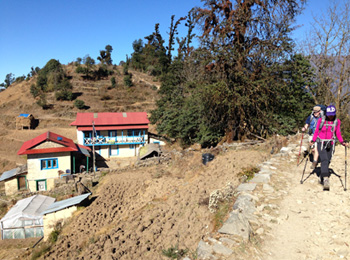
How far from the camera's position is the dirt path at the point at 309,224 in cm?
433

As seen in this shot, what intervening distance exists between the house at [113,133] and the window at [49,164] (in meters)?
6.81

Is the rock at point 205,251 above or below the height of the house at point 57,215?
above

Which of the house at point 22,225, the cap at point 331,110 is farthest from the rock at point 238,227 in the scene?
the house at point 22,225

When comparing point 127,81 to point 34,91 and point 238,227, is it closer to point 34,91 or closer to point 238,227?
point 34,91

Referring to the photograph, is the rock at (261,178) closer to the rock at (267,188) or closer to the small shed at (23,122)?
the rock at (267,188)

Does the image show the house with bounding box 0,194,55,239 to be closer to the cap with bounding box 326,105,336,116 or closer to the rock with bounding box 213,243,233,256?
the rock with bounding box 213,243,233,256

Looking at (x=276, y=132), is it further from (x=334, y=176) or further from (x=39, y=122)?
(x=39, y=122)

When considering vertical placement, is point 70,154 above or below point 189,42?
below

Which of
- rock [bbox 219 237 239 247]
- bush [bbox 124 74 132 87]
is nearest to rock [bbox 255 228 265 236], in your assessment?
rock [bbox 219 237 239 247]

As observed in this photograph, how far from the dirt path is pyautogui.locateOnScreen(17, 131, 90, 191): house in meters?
22.1

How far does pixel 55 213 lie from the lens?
1450 cm

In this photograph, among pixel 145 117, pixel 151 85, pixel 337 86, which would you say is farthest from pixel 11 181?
pixel 151 85

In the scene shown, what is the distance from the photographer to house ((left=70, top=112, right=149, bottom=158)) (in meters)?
31.2

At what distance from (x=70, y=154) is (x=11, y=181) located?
19.9 ft
